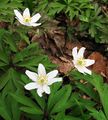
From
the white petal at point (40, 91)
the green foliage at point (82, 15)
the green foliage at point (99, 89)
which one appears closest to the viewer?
the white petal at point (40, 91)

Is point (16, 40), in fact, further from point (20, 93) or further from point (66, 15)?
point (66, 15)

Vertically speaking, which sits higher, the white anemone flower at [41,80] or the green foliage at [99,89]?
the white anemone flower at [41,80]

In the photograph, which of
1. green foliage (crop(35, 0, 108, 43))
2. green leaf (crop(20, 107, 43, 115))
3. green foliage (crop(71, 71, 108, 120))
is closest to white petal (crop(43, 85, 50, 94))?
green leaf (crop(20, 107, 43, 115))

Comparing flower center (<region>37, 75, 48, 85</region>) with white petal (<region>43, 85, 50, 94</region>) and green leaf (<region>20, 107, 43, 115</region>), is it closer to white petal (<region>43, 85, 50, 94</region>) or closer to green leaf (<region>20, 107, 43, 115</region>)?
white petal (<region>43, 85, 50, 94</region>)

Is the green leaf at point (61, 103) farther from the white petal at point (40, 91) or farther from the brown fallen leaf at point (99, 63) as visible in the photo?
the brown fallen leaf at point (99, 63)

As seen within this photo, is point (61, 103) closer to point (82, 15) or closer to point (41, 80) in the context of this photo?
point (41, 80)

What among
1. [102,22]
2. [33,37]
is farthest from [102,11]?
[33,37]

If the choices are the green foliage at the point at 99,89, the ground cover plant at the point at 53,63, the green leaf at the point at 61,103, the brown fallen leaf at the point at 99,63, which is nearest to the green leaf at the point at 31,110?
the ground cover plant at the point at 53,63

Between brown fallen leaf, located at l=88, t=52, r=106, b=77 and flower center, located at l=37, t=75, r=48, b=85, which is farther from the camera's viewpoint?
brown fallen leaf, located at l=88, t=52, r=106, b=77

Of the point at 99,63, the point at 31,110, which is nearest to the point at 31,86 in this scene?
the point at 31,110

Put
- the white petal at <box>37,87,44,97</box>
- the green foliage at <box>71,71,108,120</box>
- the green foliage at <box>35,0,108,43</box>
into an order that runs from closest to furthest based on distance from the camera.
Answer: the white petal at <box>37,87,44,97</box>
the green foliage at <box>71,71,108,120</box>
the green foliage at <box>35,0,108,43</box>
